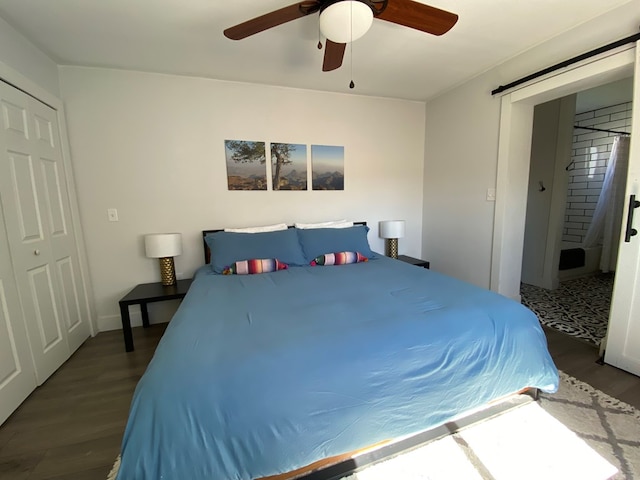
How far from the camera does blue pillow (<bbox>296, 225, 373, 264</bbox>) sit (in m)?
2.64

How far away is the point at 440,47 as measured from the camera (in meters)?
2.25

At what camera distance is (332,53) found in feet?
6.06

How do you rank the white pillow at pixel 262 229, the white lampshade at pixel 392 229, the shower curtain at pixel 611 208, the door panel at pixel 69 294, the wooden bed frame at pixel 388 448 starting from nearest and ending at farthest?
the wooden bed frame at pixel 388 448, the door panel at pixel 69 294, the white pillow at pixel 262 229, the white lampshade at pixel 392 229, the shower curtain at pixel 611 208

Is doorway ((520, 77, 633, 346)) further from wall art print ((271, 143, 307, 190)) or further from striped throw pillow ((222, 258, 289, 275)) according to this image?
wall art print ((271, 143, 307, 190))

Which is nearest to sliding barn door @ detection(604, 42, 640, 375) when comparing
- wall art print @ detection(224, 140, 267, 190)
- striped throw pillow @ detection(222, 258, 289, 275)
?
striped throw pillow @ detection(222, 258, 289, 275)

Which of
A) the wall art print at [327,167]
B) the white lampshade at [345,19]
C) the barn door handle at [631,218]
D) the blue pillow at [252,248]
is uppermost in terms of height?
the white lampshade at [345,19]

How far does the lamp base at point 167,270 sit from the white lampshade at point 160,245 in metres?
0.11

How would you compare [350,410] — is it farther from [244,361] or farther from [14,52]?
[14,52]

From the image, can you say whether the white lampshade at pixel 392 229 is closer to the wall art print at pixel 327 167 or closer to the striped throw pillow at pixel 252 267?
the wall art print at pixel 327 167

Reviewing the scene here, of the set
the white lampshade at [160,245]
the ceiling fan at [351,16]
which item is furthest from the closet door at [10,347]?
the ceiling fan at [351,16]

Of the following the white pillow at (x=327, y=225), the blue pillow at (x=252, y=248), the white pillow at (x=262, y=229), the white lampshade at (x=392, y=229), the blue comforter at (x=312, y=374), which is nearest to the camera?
the blue comforter at (x=312, y=374)

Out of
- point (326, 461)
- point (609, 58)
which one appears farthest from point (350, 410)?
point (609, 58)

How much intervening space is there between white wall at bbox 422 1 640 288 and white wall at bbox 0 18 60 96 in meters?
3.92

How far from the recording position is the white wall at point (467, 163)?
2.44 meters
